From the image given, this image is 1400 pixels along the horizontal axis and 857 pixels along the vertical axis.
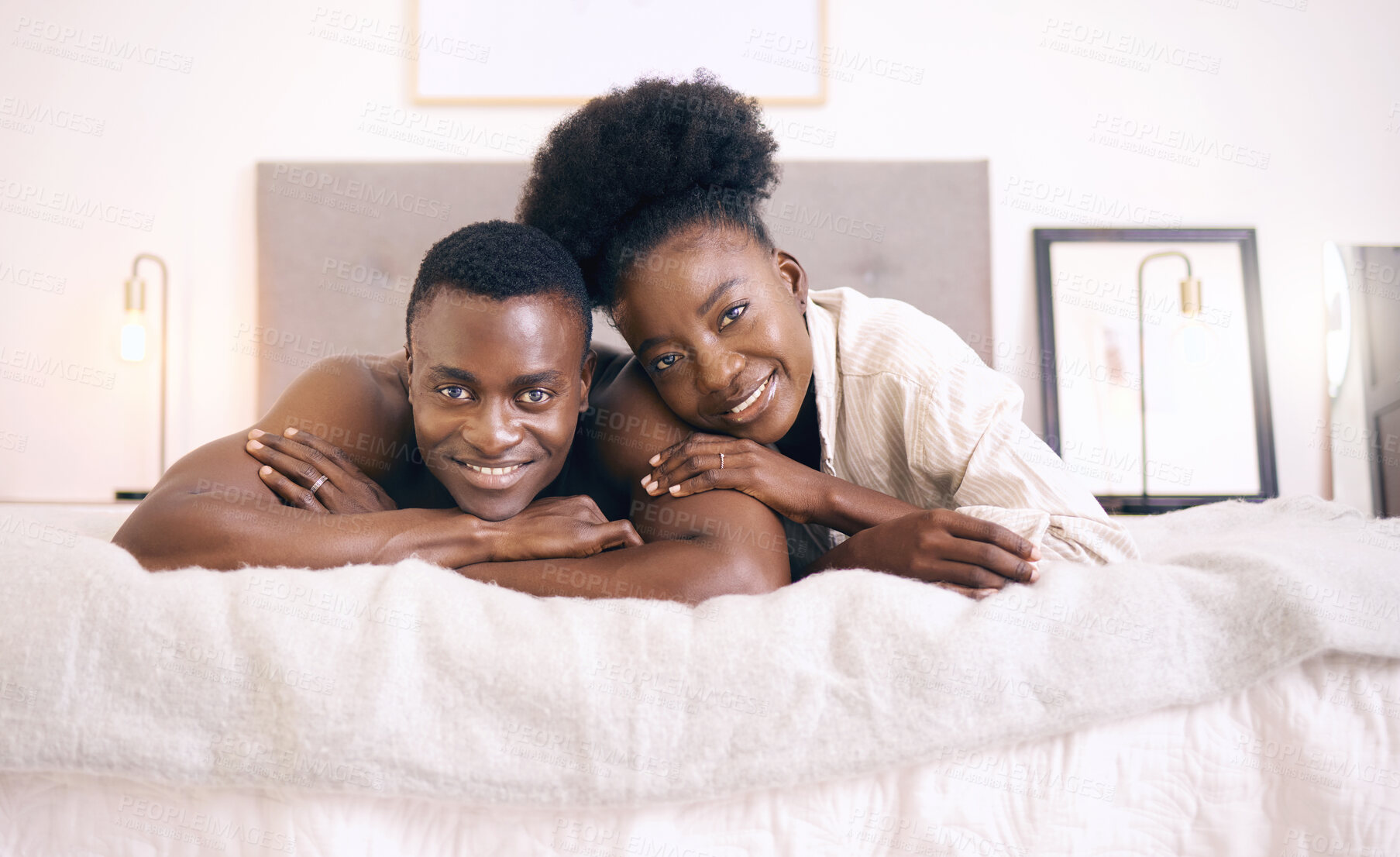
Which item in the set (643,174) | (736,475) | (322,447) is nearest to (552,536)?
(736,475)

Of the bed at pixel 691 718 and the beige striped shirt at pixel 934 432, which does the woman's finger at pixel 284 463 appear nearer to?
the bed at pixel 691 718

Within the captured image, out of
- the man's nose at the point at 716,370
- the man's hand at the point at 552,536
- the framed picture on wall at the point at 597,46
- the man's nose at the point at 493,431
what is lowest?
the man's hand at the point at 552,536

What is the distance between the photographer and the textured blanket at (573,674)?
666mm

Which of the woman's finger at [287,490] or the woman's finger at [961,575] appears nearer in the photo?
the woman's finger at [961,575]

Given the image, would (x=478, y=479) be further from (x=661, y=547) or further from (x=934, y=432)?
(x=934, y=432)

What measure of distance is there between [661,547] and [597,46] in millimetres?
2160

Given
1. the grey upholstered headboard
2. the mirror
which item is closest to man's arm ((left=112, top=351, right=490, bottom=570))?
the grey upholstered headboard

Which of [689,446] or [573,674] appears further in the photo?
[689,446]

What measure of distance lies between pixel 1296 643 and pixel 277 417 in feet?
3.69

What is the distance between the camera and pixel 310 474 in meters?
1.07

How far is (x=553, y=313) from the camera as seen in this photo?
107 cm

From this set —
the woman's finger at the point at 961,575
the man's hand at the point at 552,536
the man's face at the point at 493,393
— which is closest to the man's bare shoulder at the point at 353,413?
the man's face at the point at 493,393

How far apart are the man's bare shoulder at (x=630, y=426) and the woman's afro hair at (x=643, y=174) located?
0.14 meters

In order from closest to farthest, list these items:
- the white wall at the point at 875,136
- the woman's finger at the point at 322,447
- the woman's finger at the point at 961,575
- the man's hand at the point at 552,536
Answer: the woman's finger at the point at 961,575 < the man's hand at the point at 552,536 < the woman's finger at the point at 322,447 < the white wall at the point at 875,136
